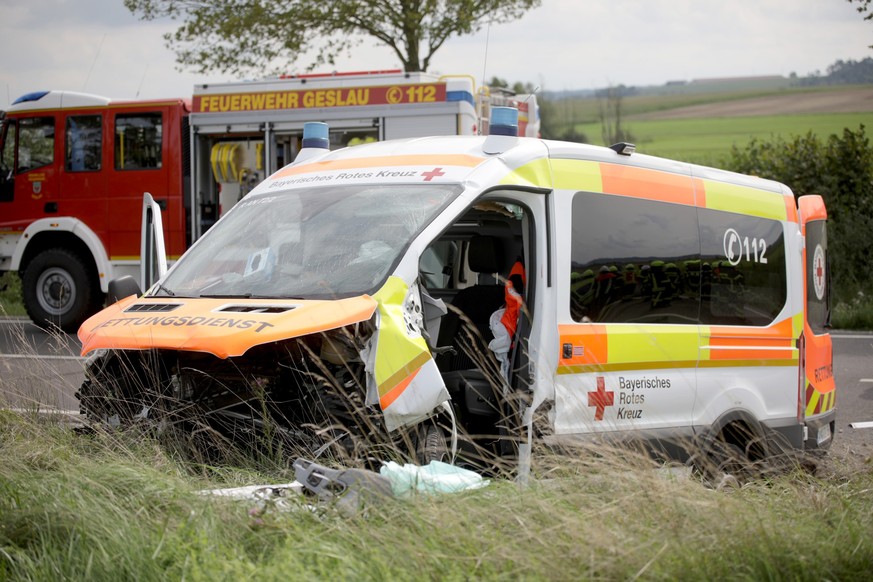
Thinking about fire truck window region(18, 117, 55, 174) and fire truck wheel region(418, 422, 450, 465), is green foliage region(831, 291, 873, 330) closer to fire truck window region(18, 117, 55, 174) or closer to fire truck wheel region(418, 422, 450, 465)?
fire truck window region(18, 117, 55, 174)

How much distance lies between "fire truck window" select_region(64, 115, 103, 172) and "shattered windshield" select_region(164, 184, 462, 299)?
9359mm

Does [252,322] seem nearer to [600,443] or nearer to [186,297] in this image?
[186,297]

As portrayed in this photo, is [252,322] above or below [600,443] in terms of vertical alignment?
above

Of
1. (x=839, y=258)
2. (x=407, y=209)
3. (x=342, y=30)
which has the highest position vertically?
(x=342, y=30)

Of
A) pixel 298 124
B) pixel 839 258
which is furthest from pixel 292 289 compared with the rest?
pixel 839 258

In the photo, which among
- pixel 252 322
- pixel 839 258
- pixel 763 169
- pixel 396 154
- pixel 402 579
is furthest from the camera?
pixel 763 169

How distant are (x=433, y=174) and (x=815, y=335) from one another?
3.25 meters

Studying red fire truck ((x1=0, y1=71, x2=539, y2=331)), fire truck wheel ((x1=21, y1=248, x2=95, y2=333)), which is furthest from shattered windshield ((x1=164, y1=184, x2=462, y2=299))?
fire truck wheel ((x1=21, y1=248, x2=95, y2=333))

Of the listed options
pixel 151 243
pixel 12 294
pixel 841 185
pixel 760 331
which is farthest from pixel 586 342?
pixel 12 294

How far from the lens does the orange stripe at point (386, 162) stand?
5.50 m

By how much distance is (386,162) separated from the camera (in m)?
5.83

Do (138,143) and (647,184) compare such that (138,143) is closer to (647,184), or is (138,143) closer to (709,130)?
(647,184)

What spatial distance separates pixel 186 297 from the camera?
17.9 feet

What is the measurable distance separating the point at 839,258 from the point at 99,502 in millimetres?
15612
